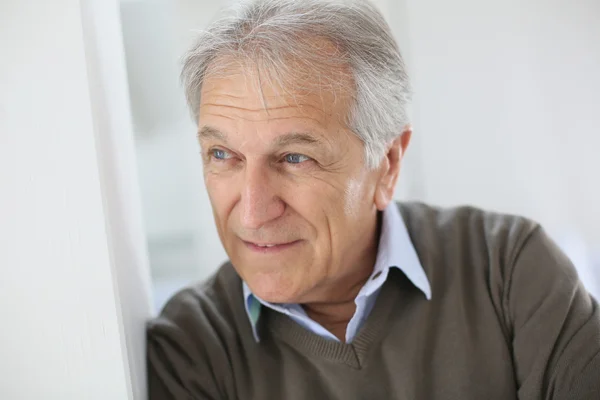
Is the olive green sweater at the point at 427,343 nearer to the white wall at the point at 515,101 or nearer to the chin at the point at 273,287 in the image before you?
the chin at the point at 273,287

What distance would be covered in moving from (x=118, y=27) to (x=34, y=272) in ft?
2.17

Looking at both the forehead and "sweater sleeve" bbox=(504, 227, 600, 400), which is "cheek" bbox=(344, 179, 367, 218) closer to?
the forehead

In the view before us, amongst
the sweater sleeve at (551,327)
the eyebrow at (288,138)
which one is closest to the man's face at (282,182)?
the eyebrow at (288,138)

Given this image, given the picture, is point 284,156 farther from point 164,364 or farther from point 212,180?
point 164,364

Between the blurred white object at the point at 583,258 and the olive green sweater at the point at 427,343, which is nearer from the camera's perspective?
the olive green sweater at the point at 427,343

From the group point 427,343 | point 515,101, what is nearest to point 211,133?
point 427,343

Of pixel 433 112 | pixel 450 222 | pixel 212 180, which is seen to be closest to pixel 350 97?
pixel 212 180

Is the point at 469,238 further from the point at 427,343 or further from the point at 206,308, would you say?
the point at 206,308

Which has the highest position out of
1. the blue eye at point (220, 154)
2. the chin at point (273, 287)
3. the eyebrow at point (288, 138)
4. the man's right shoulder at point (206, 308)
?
the eyebrow at point (288, 138)

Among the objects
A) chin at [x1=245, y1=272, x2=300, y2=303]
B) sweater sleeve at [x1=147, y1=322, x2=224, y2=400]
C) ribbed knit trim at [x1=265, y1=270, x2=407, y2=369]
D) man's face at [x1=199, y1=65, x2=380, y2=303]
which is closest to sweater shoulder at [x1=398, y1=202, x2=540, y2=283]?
ribbed knit trim at [x1=265, y1=270, x2=407, y2=369]

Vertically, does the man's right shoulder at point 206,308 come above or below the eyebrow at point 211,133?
below

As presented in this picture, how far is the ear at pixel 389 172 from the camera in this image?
5.53 feet

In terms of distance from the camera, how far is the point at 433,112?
9.60 ft

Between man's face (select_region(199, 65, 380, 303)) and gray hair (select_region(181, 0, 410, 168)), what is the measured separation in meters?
0.04
